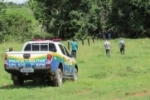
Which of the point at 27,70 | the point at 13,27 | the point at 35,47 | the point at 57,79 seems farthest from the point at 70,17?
the point at 27,70

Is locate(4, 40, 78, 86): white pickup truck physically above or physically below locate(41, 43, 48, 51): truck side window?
below

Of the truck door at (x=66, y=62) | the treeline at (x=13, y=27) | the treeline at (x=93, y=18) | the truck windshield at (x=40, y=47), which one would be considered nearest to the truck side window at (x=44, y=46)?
the truck windshield at (x=40, y=47)

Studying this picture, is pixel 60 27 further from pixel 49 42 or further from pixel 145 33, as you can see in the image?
pixel 49 42

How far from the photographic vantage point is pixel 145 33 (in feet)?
186

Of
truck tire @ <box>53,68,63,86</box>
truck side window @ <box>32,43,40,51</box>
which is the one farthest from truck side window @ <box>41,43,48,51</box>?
truck tire @ <box>53,68,63,86</box>

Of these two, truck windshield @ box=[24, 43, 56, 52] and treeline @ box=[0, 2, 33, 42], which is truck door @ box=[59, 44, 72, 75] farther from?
treeline @ box=[0, 2, 33, 42]

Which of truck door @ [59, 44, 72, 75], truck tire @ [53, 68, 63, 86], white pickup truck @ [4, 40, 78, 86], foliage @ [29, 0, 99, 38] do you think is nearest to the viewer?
white pickup truck @ [4, 40, 78, 86]

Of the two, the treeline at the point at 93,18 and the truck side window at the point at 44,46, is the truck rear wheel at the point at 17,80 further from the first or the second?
the treeline at the point at 93,18

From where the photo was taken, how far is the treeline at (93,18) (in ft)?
186

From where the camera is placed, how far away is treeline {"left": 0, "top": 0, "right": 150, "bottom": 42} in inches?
2231

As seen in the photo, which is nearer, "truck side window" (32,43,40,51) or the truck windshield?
the truck windshield

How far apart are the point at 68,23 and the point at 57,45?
4266 cm

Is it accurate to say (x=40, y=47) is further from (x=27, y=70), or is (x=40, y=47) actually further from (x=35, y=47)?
(x=27, y=70)

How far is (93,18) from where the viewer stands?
5878 cm
